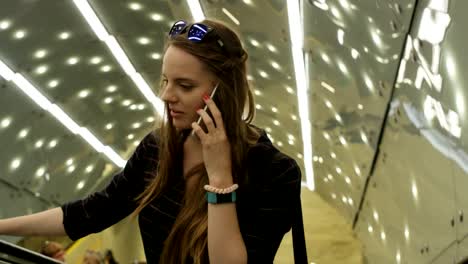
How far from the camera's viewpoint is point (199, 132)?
7.39 ft

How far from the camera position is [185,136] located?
8.23ft

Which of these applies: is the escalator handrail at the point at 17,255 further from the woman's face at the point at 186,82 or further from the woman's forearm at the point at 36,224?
the woman's face at the point at 186,82

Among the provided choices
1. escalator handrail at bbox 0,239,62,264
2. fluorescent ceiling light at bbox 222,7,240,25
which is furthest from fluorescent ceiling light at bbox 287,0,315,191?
escalator handrail at bbox 0,239,62,264

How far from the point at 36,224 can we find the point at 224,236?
2.44ft

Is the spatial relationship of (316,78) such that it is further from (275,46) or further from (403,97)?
(403,97)

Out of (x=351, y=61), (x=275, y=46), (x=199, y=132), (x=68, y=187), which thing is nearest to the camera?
(x=199, y=132)

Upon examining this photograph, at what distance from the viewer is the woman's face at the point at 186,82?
2.36 meters

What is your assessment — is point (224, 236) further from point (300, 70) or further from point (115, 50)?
point (115, 50)

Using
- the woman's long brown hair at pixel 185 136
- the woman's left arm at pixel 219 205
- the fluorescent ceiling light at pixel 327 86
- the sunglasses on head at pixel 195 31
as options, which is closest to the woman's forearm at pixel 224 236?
the woman's left arm at pixel 219 205

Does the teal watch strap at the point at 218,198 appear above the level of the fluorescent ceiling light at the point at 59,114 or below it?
above

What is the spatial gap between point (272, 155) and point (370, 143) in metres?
8.57

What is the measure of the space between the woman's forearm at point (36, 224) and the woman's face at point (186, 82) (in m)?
0.58

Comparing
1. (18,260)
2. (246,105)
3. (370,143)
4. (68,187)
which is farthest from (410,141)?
(68,187)

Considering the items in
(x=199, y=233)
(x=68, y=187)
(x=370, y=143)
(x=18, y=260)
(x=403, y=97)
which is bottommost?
(x=68, y=187)
